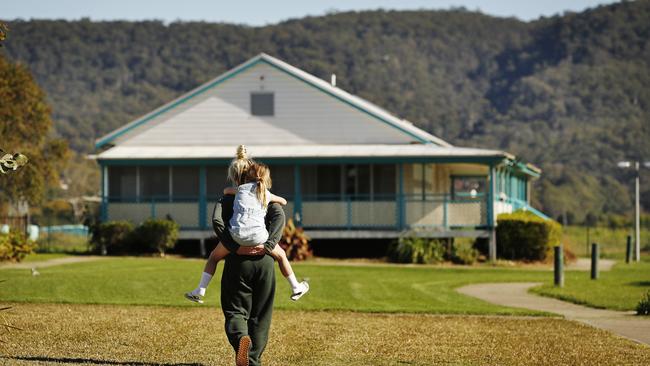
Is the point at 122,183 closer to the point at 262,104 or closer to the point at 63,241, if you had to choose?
the point at 262,104

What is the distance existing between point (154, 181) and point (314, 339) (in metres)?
22.6

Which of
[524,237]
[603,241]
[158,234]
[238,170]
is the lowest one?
[603,241]

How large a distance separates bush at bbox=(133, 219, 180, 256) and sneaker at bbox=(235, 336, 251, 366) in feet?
75.1

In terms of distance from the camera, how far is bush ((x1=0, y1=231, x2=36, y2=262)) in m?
28.2

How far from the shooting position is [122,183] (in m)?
36.9

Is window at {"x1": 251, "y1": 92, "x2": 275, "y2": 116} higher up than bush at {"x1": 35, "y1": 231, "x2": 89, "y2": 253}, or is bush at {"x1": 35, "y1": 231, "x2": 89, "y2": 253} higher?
window at {"x1": 251, "y1": 92, "x2": 275, "y2": 116}

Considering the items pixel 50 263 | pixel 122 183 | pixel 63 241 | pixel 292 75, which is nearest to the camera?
pixel 50 263

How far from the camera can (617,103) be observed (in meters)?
124

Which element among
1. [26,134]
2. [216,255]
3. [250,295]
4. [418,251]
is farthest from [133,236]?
[26,134]

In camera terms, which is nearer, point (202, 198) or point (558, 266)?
point (558, 266)

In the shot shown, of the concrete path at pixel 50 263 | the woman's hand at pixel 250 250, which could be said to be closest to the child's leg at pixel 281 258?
the woman's hand at pixel 250 250

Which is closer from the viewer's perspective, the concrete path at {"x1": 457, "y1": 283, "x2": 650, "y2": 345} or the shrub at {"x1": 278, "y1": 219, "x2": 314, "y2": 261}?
the concrete path at {"x1": 457, "y1": 283, "x2": 650, "y2": 345}

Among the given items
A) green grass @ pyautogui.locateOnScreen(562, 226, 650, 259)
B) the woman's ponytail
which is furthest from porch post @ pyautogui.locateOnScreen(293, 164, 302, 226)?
the woman's ponytail

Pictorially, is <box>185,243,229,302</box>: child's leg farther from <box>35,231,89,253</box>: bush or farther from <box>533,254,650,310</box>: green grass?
<box>35,231,89,253</box>: bush
